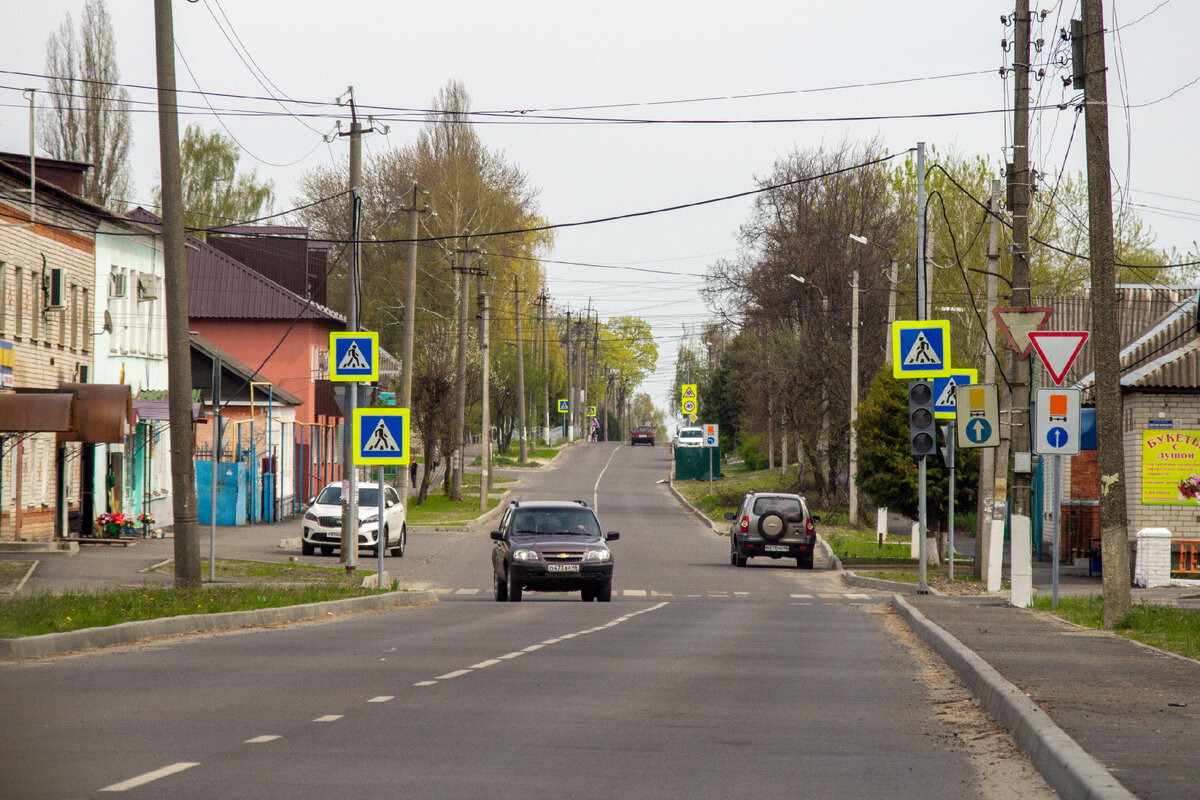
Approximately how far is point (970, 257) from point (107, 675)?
52011 millimetres

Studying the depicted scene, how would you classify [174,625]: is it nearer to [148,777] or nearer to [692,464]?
[148,777]

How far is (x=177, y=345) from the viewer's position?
20219 mm

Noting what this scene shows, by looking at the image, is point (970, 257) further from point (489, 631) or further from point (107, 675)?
point (107, 675)

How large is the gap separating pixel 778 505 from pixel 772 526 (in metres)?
0.86

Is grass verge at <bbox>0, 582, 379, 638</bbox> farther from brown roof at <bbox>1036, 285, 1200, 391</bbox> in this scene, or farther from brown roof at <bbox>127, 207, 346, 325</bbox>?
brown roof at <bbox>127, 207, 346, 325</bbox>

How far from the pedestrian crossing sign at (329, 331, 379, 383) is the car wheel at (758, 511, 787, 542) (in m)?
14.0

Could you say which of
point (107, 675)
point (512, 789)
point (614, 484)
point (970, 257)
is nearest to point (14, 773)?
point (512, 789)

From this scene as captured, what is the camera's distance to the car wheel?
36344 mm

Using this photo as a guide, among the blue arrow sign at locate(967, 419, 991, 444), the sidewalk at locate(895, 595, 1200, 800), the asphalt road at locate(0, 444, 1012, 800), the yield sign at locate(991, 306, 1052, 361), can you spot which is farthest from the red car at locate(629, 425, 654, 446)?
the sidewalk at locate(895, 595, 1200, 800)

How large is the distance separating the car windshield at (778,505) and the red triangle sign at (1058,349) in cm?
1856

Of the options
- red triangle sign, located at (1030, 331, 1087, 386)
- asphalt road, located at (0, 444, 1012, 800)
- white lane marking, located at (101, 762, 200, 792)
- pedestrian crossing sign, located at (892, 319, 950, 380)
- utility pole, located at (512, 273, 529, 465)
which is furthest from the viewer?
utility pole, located at (512, 273, 529, 465)

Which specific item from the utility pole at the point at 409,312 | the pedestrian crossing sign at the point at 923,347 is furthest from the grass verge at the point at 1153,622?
the utility pole at the point at 409,312

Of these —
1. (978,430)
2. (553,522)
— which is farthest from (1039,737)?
(553,522)

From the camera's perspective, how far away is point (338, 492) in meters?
37.4
